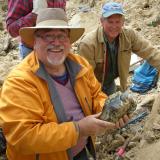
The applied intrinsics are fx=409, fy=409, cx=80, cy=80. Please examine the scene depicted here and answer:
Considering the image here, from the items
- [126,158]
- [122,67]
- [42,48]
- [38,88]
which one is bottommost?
[126,158]

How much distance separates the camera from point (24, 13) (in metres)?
4.50

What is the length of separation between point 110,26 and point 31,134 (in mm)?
2297

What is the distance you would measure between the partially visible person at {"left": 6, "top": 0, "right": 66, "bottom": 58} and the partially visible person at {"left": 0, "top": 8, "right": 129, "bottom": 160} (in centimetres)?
73

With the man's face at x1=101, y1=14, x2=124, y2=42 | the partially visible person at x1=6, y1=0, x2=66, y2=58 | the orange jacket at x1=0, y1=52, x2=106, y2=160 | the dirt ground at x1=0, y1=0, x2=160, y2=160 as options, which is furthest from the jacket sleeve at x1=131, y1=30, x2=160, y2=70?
the orange jacket at x1=0, y1=52, x2=106, y2=160

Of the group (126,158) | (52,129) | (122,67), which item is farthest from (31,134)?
(122,67)

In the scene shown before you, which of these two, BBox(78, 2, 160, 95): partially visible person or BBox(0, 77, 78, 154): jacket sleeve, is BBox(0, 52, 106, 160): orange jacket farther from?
BBox(78, 2, 160, 95): partially visible person

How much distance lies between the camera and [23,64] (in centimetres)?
330

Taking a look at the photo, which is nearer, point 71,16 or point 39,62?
point 39,62

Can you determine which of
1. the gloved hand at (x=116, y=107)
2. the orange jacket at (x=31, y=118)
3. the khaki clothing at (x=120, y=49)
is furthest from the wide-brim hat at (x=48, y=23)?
the khaki clothing at (x=120, y=49)

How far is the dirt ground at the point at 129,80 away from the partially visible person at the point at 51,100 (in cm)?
111

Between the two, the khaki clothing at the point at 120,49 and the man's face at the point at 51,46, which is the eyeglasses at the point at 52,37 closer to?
the man's face at the point at 51,46

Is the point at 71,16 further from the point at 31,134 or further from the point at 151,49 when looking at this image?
the point at 31,134

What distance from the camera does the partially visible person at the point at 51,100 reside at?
306 centimetres

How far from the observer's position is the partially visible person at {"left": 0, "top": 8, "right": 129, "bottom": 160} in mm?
3057
